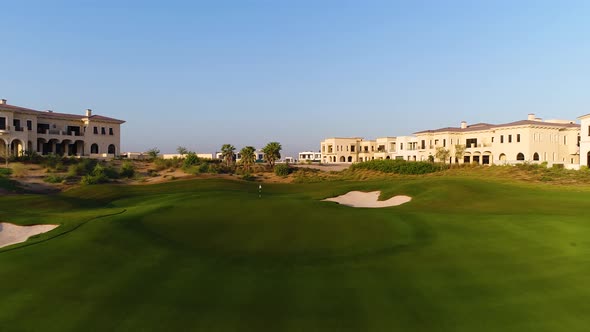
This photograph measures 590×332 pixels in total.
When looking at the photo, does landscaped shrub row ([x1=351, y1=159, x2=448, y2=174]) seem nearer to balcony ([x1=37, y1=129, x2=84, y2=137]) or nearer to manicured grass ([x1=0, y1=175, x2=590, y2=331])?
manicured grass ([x1=0, y1=175, x2=590, y2=331])

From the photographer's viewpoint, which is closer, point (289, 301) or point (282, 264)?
point (289, 301)

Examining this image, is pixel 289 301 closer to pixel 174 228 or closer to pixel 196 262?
pixel 196 262

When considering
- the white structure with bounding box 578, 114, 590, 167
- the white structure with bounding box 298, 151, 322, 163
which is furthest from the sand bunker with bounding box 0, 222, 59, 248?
the white structure with bounding box 298, 151, 322, 163

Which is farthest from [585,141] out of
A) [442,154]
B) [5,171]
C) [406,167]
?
[5,171]

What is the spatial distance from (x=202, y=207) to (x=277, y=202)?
4137 millimetres

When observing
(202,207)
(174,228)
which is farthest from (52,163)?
(174,228)

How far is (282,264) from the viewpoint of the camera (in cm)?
1123

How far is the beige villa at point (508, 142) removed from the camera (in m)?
70.2

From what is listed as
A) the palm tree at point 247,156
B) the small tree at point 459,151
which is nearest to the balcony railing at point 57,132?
the palm tree at point 247,156

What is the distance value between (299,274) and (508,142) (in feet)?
251

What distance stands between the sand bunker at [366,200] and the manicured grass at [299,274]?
11555 mm

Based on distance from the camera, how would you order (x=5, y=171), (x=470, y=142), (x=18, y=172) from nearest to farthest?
1. (x=5, y=171)
2. (x=18, y=172)
3. (x=470, y=142)

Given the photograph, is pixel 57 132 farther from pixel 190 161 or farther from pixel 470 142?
pixel 470 142

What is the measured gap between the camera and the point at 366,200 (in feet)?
107
